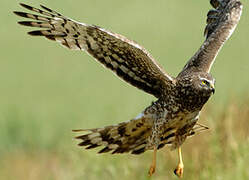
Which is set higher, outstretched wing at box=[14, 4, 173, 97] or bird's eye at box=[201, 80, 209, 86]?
outstretched wing at box=[14, 4, 173, 97]

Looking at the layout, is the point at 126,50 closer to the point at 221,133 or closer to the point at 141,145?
the point at 141,145

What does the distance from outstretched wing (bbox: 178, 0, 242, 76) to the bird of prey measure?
0.04 ft

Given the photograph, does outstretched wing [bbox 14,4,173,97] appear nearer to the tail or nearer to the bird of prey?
the bird of prey

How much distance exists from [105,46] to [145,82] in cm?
69

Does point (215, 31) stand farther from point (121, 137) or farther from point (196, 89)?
point (121, 137)

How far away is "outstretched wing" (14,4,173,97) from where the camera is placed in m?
7.78

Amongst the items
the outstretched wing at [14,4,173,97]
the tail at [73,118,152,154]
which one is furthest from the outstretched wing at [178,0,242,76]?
the tail at [73,118,152,154]

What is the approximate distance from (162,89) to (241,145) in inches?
74.5

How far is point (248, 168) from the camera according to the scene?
8.99m

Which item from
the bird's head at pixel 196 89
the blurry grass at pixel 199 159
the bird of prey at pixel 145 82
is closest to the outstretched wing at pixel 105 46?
the bird of prey at pixel 145 82

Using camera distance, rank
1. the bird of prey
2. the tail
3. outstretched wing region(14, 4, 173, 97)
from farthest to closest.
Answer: the tail → the bird of prey → outstretched wing region(14, 4, 173, 97)

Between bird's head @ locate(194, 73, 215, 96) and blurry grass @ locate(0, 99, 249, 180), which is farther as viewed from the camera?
blurry grass @ locate(0, 99, 249, 180)

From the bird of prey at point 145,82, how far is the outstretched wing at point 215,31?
0.01 metres

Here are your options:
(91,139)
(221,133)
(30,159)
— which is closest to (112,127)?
(91,139)
